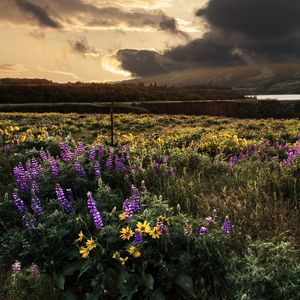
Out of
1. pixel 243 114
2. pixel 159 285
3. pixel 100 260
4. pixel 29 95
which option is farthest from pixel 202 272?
pixel 29 95

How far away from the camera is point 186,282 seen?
455 cm

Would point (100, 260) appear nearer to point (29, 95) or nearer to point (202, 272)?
point (202, 272)

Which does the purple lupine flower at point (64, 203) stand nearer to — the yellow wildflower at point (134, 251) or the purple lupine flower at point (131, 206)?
the purple lupine flower at point (131, 206)

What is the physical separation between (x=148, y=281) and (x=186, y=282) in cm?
40

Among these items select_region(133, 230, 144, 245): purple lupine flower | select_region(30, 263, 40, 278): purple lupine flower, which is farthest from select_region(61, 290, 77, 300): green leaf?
select_region(133, 230, 144, 245): purple lupine flower

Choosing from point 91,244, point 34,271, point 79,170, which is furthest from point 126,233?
point 79,170

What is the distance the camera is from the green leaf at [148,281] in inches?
175

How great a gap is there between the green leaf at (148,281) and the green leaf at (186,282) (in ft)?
0.93

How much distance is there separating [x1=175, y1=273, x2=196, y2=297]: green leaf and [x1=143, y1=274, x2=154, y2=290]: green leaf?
0.28m

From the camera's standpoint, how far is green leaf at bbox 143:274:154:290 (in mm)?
4441

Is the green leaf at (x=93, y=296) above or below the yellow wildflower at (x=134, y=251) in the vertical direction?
below

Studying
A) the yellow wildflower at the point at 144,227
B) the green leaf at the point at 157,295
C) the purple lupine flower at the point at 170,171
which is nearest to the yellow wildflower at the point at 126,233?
the yellow wildflower at the point at 144,227

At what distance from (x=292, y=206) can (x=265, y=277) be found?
265 cm

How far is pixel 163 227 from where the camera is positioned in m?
4.80
